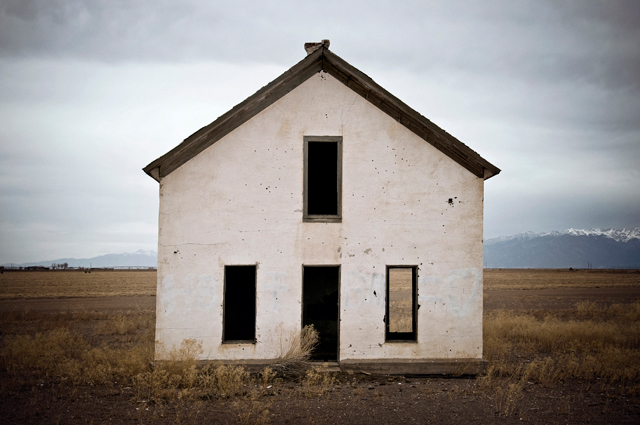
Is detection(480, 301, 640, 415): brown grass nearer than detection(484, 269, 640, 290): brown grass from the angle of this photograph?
Yes

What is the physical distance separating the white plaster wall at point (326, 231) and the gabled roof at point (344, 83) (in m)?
0.16

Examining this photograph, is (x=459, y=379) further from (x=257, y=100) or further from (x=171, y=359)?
(x=257, y=100)

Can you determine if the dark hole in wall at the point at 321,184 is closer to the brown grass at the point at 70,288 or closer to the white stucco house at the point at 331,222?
the white stucco house at the point at 331,222

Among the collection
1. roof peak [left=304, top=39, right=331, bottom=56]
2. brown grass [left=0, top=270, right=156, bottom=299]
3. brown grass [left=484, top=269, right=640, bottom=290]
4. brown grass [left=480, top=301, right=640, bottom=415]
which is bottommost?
brown grass [left=0, top=270, right=156, bottom=299]

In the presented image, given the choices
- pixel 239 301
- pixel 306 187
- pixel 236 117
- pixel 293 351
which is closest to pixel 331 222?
pixel 306 187

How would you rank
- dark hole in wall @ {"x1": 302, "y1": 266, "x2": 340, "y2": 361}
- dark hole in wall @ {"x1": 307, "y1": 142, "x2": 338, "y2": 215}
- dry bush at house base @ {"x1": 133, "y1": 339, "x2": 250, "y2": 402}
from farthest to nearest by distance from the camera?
dark hole in wall @ {"x1": 307, "y1": 142, "x2": 338, "y2": 215}, dark hole in wall @ {"x1": 302, "y1": 266, "x2": 340, "y2": 361}, dry bush at house base @ {"x1": 133, "y1": 339, "x2": 250, "y2": 402}

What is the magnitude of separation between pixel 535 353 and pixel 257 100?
10718 mm

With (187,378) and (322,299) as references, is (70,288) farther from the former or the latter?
(187,378)

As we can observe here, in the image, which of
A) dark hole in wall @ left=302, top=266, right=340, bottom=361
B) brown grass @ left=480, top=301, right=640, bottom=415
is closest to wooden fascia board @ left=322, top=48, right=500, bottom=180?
brown grass @ left=480, top=301, right=640, bottom=415

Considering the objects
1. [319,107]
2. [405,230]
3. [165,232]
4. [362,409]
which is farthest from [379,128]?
[362,409]

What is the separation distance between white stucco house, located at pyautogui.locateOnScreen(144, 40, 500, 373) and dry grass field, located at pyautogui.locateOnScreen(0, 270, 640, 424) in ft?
2.38

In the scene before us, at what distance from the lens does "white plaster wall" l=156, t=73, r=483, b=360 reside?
9.69 m

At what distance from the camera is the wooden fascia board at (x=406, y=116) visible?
32.8 feet

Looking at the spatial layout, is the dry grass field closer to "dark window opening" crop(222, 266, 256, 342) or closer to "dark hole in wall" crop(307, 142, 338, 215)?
"dark window opening" crop(222, 266, 256, 342)
